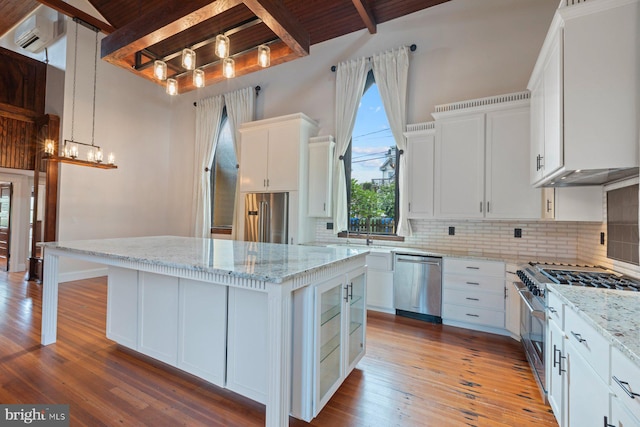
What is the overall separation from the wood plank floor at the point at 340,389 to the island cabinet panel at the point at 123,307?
19 centimetres

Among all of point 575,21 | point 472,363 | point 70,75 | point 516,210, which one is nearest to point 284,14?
point 575,21

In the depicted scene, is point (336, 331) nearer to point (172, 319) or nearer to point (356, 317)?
point (356, 317)

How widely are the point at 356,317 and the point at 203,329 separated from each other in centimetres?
117

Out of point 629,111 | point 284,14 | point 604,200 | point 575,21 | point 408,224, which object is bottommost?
point 408,224

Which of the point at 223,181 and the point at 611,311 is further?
the point at 223,181

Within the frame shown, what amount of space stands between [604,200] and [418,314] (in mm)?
2135

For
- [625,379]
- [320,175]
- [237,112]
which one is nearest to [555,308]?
[625,379]

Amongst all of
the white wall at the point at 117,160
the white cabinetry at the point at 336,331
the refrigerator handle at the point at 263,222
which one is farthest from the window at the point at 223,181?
the white cabinetry at the point at 336,331

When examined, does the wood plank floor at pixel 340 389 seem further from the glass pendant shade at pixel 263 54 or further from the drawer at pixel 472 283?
the glass pendant shade at pixel 263 54

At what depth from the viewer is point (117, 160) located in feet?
19.4

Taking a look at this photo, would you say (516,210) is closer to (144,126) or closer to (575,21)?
(575,21)

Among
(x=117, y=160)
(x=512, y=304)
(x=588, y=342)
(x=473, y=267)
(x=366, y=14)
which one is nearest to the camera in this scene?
(x=588, y=342)

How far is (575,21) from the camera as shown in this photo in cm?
182

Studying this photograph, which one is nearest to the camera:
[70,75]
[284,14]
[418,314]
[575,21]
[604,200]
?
[575,21]
